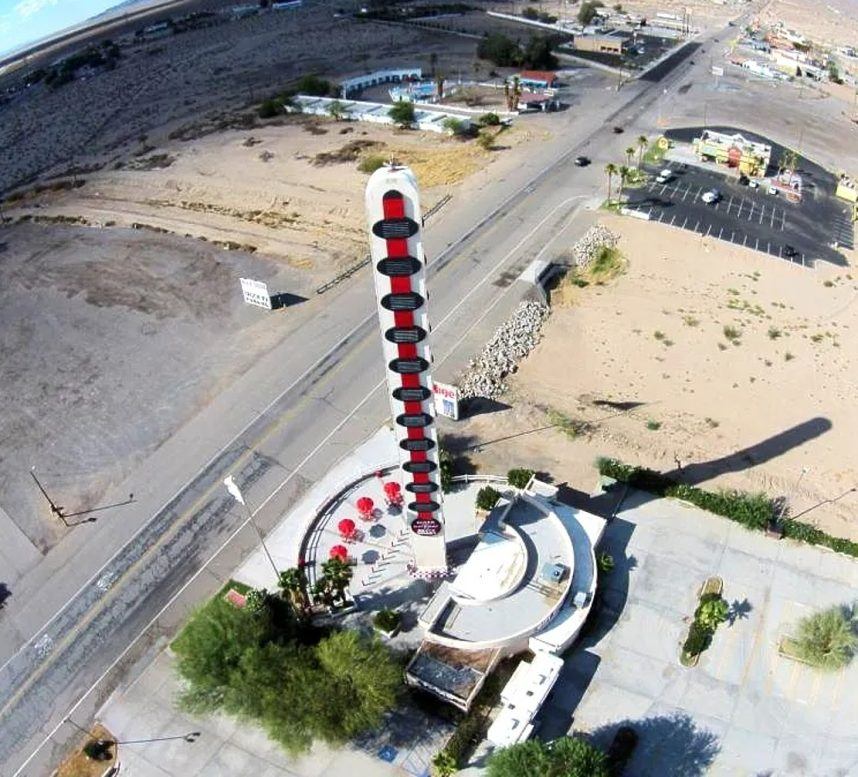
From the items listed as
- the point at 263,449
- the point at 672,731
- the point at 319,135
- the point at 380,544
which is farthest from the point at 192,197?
the point at 672,731

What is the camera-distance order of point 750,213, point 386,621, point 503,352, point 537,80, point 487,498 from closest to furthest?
point 386,621
point 487,498
point 503,352
point 750,213
point 537,80

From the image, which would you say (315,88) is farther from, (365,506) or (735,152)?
(365,506)

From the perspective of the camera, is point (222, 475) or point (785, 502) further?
point (222, 475)

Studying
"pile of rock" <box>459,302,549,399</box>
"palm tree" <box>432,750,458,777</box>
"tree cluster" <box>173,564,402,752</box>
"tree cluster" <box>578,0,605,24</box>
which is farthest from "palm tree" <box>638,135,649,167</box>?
"tree cluster" <box>578,0,605,24</box>

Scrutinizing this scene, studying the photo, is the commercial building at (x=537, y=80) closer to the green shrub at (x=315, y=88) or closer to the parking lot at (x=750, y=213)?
the green shrub at (x=315, y=88)

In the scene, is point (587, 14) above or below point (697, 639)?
above

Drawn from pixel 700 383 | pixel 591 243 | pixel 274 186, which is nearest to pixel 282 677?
pixel 700 383

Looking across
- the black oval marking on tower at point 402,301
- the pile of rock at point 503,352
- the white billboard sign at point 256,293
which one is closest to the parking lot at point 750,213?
the pile of rock at point 503,352

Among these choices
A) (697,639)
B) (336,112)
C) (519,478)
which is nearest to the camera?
(697,639)
